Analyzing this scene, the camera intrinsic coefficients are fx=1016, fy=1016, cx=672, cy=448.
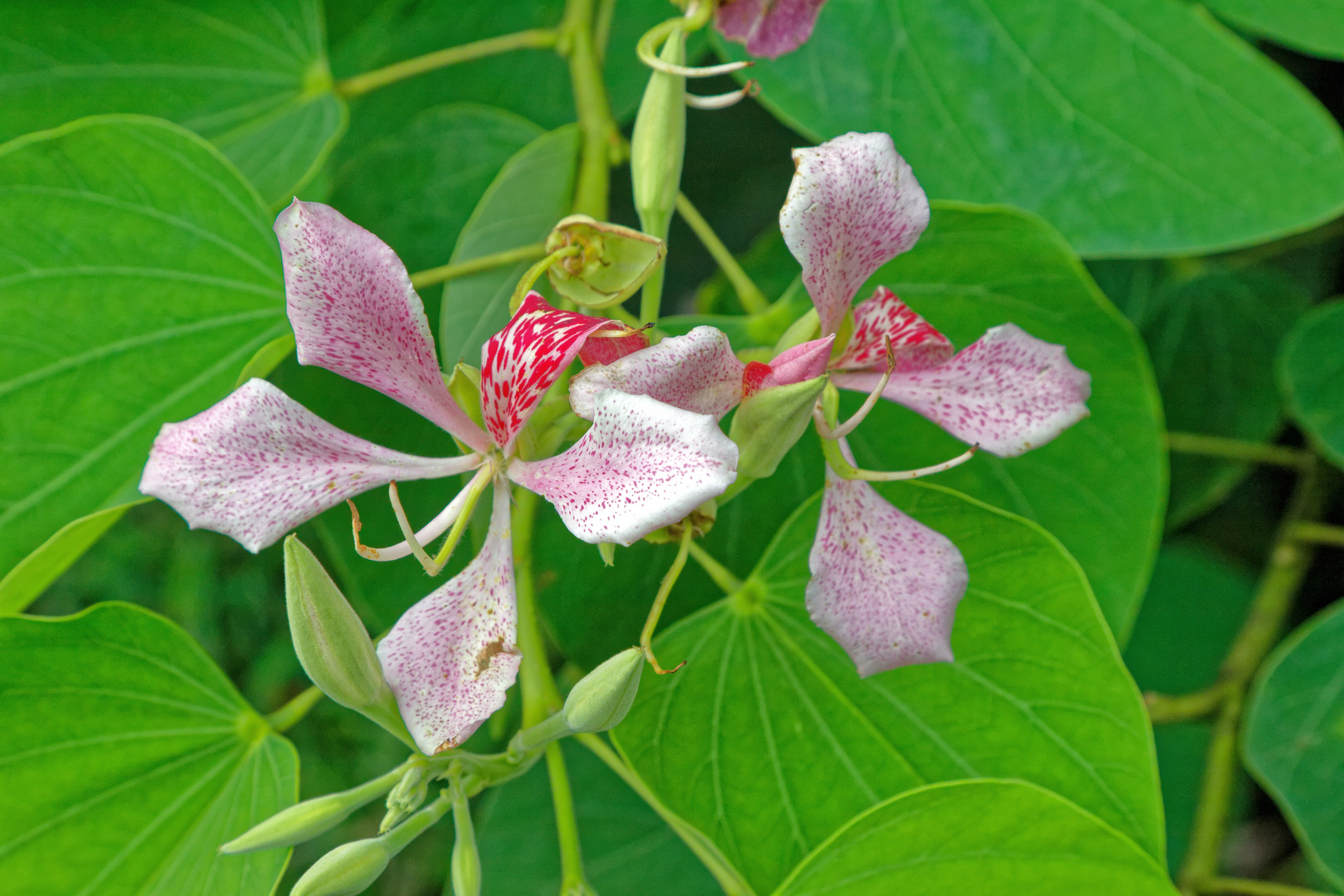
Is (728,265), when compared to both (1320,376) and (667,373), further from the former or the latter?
(1320,376)

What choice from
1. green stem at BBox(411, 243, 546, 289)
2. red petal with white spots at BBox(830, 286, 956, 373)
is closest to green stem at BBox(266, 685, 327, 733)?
green stem at BBox(411, 243, 546, 289)

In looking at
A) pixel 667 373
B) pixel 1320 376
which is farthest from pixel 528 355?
pixel 1320 376

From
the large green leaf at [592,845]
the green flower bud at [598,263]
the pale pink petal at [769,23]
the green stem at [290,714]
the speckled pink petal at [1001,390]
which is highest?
the pale pink petal at [769,23]

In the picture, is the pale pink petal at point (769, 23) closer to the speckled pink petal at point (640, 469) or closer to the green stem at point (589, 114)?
the green stem at point (589, 114)

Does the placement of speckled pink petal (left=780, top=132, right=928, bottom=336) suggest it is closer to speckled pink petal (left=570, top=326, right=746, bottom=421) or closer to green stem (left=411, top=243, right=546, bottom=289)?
speckled pink petal (left=570, top=326, right=746, bottom=421)

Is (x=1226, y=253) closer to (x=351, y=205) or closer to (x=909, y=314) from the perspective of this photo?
(x=909, y=314)

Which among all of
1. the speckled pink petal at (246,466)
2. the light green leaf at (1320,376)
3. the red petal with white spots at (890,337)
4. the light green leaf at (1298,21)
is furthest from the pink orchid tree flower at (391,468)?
the light green leaf at (1320,376)

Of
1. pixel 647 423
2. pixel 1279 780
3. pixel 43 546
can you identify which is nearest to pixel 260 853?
pixel 43 546
